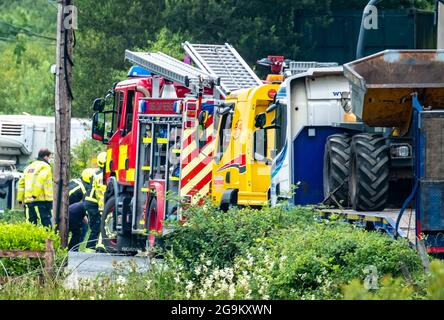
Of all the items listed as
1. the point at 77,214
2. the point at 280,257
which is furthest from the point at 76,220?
the point at 280,257

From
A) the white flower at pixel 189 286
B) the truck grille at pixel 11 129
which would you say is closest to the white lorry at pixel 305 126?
the white flower at pixel 189 286

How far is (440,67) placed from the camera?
1485cm

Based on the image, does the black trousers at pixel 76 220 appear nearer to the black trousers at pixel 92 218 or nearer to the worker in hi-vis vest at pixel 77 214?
the worker in hi-vis vest at pixel 77 214

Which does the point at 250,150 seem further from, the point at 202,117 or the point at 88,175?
the point at 88,175

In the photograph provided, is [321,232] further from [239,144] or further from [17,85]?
[17,85]

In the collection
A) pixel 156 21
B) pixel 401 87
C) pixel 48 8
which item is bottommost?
pixel 401 87

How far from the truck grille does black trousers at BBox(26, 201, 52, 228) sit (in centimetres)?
903

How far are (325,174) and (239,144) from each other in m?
3.34

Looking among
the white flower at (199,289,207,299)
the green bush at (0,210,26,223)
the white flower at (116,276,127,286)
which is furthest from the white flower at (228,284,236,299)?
the green bush at (0,210,26,223)

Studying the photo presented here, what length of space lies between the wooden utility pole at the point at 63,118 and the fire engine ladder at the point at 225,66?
159 inches

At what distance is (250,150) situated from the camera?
19562mm

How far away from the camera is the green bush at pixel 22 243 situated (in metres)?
13.5

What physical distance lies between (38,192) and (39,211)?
34 centimetres
